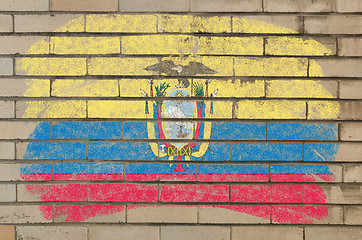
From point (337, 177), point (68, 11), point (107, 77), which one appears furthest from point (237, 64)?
point (68, 11)

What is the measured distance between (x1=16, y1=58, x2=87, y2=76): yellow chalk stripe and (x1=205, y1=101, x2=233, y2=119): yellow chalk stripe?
3.89 ft

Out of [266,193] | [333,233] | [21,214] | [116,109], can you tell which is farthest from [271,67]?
[21,214]

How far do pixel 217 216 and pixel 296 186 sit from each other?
2.57 feet

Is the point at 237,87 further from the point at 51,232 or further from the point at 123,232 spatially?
the point at 51,232

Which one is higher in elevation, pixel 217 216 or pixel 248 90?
pixel 248 90

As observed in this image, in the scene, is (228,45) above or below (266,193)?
above

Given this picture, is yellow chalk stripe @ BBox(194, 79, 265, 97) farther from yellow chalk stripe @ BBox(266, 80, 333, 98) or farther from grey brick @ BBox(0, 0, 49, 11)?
grey brick @ BBox(0, 0, 49, 11)

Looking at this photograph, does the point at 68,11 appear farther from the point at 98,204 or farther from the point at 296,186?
the point at 296,186

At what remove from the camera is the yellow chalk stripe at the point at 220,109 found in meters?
2.54

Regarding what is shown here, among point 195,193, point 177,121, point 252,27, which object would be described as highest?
point 252,27

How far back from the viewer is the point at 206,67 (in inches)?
100.0

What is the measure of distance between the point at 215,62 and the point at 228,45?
196mm

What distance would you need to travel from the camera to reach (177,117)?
2.55 metres

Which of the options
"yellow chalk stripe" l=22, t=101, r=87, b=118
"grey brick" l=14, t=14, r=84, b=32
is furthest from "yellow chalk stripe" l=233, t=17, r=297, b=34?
"yellow chalk stripe" l=22, t=101, r=87, b=118
